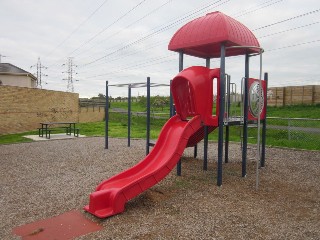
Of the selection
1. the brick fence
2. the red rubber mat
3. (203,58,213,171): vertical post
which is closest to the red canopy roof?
(203,58,213,171): vertical post

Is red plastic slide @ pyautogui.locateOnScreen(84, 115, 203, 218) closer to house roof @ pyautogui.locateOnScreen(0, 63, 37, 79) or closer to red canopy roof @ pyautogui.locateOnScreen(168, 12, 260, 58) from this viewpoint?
red canopy roof @ pyautogui.locateOnScreen(168, 12, 260, 58)

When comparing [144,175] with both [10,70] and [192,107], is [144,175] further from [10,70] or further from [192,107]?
[10,70]

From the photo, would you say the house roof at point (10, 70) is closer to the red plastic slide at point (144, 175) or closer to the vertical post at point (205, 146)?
the vertical post at point (205, 146)

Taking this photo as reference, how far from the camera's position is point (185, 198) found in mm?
5613

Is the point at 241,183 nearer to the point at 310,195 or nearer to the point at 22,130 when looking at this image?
the point at 310,195

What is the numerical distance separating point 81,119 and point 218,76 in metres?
20.5

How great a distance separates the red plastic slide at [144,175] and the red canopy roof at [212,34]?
1725 mm

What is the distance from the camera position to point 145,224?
438 centimetres

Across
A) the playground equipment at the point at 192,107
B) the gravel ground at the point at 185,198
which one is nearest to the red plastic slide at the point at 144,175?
the playground equipment at the point at 192,107

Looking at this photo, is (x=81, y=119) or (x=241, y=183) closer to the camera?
(x=241, y=183)

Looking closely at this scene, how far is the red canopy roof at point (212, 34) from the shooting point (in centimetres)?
612

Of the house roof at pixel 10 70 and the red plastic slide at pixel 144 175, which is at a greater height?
the house roof at pixel 10 70

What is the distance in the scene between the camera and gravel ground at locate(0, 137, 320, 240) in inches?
165

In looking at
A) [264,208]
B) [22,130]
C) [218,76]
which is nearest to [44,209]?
[264,208]
